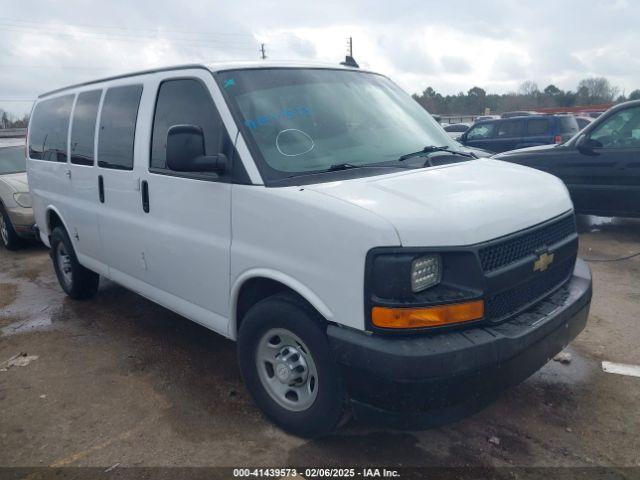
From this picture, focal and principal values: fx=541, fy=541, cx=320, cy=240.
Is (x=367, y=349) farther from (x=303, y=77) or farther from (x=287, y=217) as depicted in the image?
(x=303, y=77)

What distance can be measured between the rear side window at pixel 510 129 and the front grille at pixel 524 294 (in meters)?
11.6

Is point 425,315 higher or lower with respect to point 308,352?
higher

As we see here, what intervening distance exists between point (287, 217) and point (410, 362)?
96cm

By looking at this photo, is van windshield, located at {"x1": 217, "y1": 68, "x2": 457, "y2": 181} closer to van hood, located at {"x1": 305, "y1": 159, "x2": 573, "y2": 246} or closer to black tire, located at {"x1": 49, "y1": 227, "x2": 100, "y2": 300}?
van hood, located at {"x1": 305, "y1": 159, "x2": 573, "y2": 246}

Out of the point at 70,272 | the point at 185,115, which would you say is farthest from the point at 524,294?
the point at 70,272

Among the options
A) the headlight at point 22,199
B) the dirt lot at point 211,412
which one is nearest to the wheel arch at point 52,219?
the dirt lot at point 211,412

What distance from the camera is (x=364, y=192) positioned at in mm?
2742

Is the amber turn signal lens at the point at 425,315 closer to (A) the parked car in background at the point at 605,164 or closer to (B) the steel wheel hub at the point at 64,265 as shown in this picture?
(B) the steel wheel hub at the point at 64,265

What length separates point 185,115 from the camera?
355 centimetres

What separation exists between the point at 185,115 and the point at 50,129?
9.51ft

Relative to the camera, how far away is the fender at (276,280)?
8.77 ft

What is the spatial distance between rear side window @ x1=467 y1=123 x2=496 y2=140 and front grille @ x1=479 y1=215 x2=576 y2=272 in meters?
11.8

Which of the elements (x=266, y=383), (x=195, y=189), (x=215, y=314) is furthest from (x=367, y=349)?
(x=195, y=189)

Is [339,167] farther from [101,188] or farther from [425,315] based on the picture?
[101,188]
